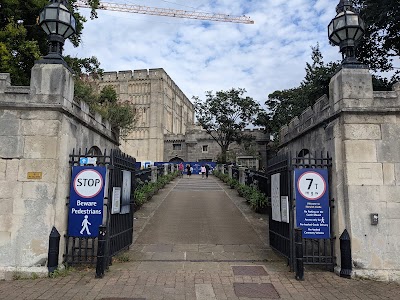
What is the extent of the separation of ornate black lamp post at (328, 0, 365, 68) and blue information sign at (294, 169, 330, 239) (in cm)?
239

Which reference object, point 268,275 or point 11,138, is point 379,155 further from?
point 11,138

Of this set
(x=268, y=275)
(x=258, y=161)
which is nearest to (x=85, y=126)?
(x=268, y=275)

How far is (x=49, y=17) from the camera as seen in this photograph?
21.6 feet

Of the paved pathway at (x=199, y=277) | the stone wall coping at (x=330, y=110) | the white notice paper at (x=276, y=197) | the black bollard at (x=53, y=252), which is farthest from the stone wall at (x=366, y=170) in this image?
the black bollard at (x=53, y=252)

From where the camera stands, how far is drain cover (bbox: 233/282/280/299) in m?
5.09

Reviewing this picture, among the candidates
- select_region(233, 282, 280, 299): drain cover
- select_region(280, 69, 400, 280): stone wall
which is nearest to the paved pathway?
select_region(233, 282, 280, 299): drain cover

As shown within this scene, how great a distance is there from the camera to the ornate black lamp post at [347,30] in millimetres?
6551

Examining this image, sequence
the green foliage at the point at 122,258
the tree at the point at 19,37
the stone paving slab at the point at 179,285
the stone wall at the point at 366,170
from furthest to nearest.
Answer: the tree at the point at 19,37, the green foliage at the point at 122,258, the stone wall at the point at 366,170, the stone paving slab at the point at 179,285

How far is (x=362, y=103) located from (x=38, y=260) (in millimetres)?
7020

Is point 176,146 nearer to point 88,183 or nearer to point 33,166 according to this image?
point 88,183

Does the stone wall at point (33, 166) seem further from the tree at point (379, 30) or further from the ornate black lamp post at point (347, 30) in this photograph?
the tree at point (379, 30)

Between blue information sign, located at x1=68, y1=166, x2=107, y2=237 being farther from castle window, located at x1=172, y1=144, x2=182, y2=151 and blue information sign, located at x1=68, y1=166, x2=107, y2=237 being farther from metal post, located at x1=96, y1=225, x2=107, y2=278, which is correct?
castle window, located at x1=172, y1=144, x2=182, y2=151

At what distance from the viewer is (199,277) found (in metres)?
5.86

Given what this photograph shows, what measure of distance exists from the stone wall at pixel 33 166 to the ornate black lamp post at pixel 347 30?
574 centimetres
